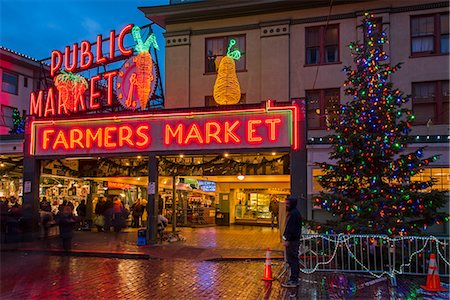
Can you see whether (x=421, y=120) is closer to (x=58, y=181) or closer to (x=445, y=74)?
(x=445, y=74)

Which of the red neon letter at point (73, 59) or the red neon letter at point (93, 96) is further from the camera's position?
the red neon letter at point (73, 59)

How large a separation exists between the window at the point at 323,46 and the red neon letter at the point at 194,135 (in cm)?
767

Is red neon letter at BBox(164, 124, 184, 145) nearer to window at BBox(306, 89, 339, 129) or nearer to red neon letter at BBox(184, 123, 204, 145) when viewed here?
red neon letter at BBox(184, 123, 204, 145)

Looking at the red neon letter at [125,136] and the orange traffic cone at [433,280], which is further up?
the red neon letter at [125,136]

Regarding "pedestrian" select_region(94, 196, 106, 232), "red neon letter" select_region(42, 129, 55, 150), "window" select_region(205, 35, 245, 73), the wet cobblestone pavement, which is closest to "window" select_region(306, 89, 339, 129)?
"window" select_region(205, 35, 245, 73)

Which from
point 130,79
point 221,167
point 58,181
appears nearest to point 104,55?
point 130,79

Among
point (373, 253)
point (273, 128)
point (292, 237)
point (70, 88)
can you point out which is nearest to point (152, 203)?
point (273, 128)

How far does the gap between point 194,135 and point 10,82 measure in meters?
24.1

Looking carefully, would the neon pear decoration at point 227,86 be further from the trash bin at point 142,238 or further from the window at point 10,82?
the window at point 10,82

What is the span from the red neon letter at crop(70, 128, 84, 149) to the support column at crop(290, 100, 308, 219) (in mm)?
8665

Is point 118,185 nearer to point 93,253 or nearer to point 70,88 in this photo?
point 70,88

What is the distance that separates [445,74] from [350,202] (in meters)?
11.2

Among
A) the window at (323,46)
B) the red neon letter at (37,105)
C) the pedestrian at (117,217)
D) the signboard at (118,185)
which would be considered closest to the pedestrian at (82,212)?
the signboard at (118,185)

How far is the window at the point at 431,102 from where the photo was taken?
20.5 metres
